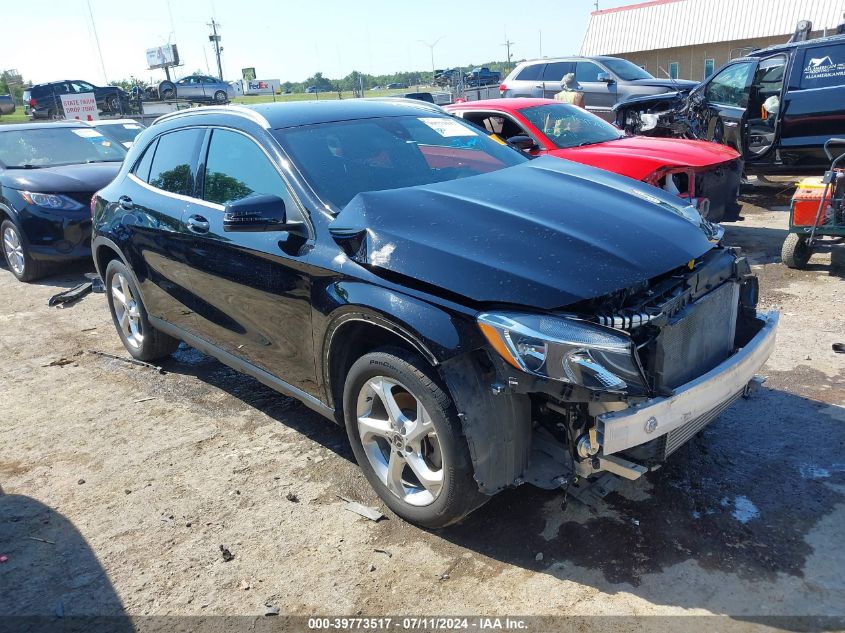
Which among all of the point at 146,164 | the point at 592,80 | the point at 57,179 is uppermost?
the point at 146,164

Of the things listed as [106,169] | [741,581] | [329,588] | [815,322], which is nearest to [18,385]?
[329,588]

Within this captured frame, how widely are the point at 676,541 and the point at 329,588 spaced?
4.87 ft

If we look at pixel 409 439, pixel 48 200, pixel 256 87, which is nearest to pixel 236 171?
pixel 409 439

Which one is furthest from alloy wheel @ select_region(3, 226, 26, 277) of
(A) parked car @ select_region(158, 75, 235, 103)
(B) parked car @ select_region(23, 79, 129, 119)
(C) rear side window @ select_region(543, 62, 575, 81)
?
(A) parked car @ select_region(158, 75, 235, 103)

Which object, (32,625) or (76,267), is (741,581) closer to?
(32,625)

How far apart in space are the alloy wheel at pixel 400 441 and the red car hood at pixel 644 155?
4.49 meters

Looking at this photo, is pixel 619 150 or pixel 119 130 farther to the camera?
pixel 119 130

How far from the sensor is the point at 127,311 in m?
5.50

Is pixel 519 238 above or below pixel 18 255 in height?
above

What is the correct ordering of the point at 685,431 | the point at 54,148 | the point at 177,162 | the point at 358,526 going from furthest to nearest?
the point at 54,148 < the point at 177,162 < the point at 358,526 < the point at 685,431

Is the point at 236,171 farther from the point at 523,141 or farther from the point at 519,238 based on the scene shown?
the point at 523,141

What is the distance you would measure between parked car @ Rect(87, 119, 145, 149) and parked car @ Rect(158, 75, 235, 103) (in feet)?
80.9

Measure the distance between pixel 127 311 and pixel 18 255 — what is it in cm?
414

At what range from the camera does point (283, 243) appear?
348 cm
